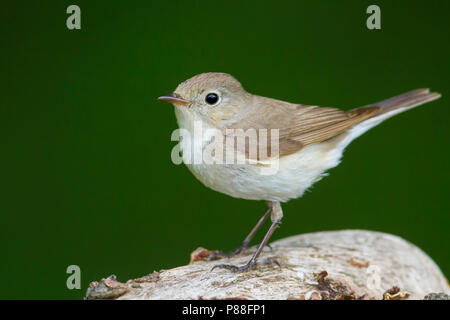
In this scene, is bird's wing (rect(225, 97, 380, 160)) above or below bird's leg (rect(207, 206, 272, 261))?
above

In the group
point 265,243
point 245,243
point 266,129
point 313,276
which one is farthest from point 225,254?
point 266,129

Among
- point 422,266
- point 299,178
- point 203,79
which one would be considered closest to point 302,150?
point 299,178

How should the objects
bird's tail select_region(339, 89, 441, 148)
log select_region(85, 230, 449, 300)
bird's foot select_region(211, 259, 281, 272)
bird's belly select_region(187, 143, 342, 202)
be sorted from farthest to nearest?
bird's tail select_region(339, 89, 441, 148)
bird's belly select_region(187, 143, 342, 202)
bird's foot select_region(211, 259, 281, 272)
log select_region(85, 230, 449, 300)

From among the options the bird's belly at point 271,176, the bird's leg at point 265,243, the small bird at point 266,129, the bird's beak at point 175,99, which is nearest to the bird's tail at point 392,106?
the small bird at point 266,129

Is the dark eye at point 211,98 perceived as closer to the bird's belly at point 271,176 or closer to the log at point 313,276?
the bird's belly at point 271,176

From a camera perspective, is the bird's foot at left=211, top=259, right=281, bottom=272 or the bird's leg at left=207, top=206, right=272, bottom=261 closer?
the bird's foot at left=211, top=259, right=281, bottom=272

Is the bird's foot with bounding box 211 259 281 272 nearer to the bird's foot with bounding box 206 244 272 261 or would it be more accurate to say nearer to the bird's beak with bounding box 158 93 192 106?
the bird's foot with bounding box 206 244 272 261

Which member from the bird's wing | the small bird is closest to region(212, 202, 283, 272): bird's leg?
the small bird

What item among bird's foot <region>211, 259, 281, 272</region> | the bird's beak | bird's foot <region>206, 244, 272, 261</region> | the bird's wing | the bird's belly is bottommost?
bird's foot <region>206, 244, 272, 261</region>
